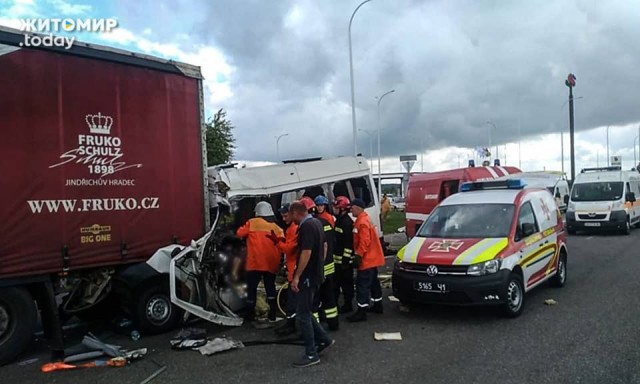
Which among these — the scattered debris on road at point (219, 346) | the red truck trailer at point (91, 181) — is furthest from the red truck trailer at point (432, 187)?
the scattered debris on road at point (219, 346)

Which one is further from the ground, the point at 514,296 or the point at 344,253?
the point at 344,253

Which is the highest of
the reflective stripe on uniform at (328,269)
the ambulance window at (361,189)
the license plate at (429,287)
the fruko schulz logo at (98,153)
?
the fruko schulz logo at (98,153)

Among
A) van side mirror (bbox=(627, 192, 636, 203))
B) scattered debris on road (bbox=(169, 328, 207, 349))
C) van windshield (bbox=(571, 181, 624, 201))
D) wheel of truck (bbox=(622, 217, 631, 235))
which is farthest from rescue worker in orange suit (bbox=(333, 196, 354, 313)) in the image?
van side mirror (bbox=(627, 192, 636, 203))

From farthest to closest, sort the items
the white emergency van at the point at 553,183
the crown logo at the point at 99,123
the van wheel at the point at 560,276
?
the white emergency van at the point at 553,183 < the van wheel at the point at 560,276 < the crown logo at the point at 99,123

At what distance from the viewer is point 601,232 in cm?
1952

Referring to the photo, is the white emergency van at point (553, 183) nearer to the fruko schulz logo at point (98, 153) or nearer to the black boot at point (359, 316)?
the black boot at point (359, 316)

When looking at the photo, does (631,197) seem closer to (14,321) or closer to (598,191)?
(598,191)

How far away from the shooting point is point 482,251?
23.2ft

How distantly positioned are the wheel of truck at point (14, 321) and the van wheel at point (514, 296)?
564 cm

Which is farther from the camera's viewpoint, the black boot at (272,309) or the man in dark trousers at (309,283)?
the black boot at (272,309)

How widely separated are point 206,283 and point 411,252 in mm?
2865

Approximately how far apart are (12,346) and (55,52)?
3.23 m

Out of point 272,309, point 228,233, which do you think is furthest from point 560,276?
point 228,233

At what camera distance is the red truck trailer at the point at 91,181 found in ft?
18.6
